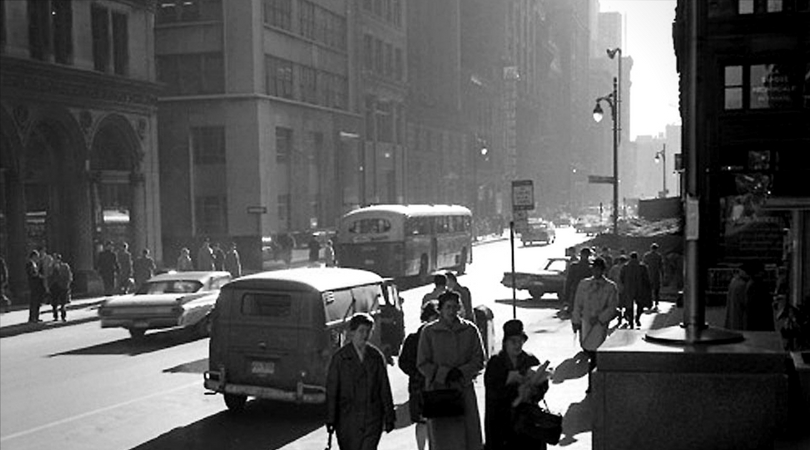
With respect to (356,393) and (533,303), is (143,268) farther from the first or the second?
(356,393)

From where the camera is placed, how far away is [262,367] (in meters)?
12.1

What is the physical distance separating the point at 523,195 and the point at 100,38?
22254 millimetres

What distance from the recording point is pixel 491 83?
398 ft

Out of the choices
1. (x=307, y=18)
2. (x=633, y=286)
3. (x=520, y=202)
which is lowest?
(x=633, y=286)

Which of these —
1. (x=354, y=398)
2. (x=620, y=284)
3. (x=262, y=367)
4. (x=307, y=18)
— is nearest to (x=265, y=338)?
(x=262, y=367)

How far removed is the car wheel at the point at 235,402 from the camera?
496 inches

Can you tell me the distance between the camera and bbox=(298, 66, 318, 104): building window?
5462 centimetres

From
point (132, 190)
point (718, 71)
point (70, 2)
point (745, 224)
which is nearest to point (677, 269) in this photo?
point (745, 224)

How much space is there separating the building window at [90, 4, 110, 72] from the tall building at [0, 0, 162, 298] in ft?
0.12

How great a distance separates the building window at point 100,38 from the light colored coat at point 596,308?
25591 mm

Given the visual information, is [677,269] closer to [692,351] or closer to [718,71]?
[718,71]

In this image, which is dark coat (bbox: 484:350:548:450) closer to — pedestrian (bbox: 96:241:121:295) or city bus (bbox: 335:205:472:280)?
city bus (bbox: 335:205:472:280)

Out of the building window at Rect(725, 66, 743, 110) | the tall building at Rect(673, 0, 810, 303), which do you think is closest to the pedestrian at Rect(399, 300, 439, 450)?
the tall building at Rect(673, 0, 810, 303)

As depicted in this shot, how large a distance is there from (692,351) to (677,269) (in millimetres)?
26452
